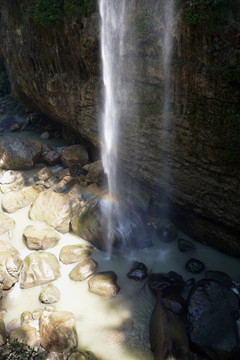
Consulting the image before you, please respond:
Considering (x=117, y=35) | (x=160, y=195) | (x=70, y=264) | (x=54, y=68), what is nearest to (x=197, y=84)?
(x=117, y=35)

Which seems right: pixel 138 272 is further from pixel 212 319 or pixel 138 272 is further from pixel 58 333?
pixel 58 333

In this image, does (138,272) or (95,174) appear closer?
(138,272)

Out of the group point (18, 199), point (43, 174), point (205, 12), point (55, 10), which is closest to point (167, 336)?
point (205, 12)

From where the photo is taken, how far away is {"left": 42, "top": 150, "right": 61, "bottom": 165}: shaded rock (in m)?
10.6

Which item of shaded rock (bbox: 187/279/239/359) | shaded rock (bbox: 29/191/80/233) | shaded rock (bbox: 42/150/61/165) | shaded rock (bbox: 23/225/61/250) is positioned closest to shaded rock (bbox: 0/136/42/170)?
shaded rock (bbox: 42/150/61/165)

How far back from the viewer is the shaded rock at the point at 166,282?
5781 millimetres

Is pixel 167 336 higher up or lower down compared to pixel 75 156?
lower down

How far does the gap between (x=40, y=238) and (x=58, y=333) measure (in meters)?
2.82

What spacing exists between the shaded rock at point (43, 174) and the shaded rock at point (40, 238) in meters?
2.92

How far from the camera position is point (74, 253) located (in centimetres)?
674

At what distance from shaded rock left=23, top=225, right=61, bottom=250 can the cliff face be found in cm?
325

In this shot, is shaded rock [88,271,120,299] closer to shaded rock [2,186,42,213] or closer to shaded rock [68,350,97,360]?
shaded rock [68,350,97,360]

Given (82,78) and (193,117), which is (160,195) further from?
(82,78)

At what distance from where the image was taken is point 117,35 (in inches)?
265
